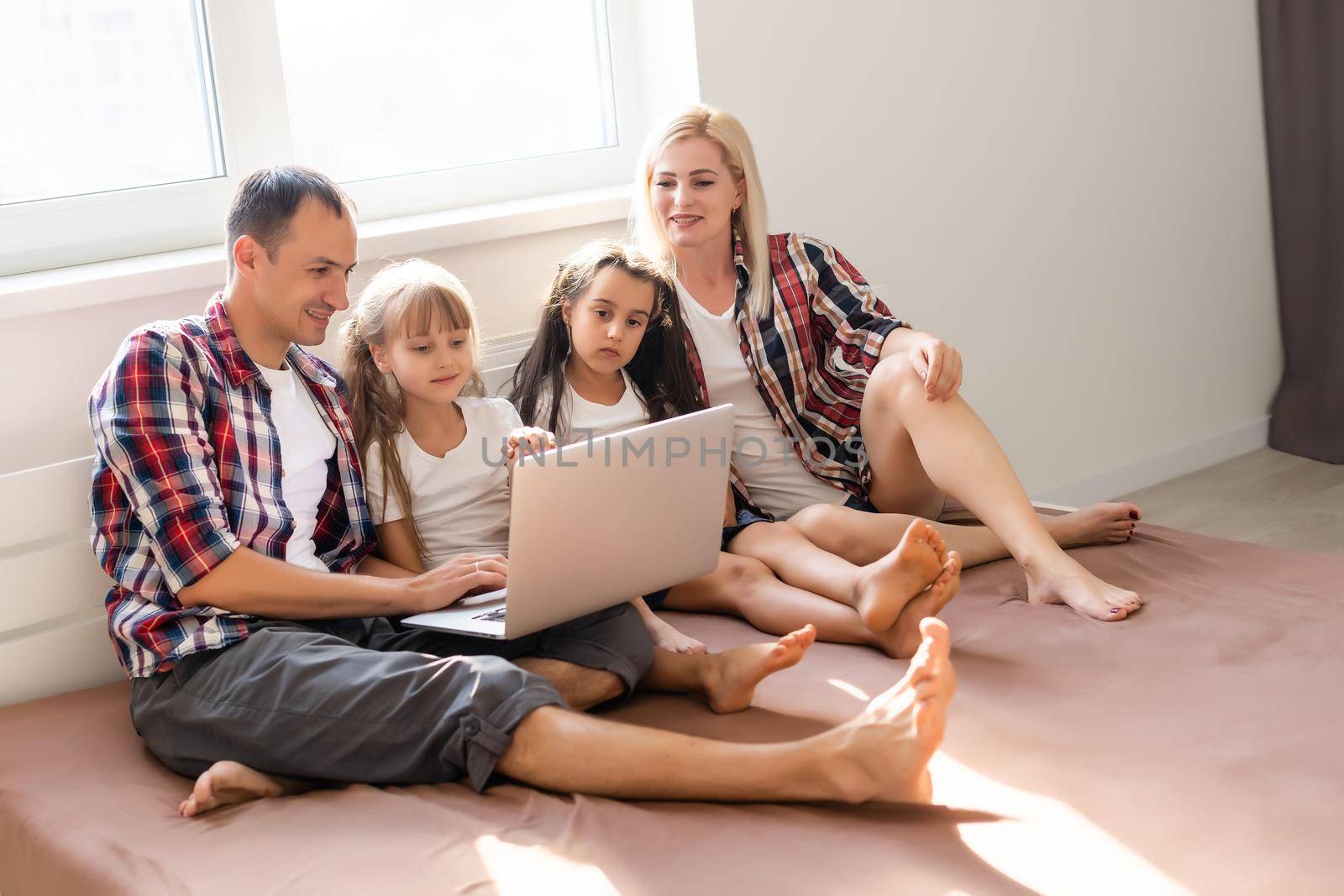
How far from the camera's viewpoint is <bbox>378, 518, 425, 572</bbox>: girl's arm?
181 centimetres

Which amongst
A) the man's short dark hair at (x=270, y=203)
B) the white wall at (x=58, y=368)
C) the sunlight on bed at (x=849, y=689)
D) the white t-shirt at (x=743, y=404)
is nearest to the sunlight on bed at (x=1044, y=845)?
the sunlight on bed at (x=849, y=689)

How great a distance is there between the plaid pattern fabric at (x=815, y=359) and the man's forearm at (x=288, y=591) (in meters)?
0.73

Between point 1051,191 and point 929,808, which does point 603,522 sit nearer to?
point 929,808

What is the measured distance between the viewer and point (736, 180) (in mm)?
2203

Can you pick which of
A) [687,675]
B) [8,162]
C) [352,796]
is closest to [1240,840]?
[687,675]

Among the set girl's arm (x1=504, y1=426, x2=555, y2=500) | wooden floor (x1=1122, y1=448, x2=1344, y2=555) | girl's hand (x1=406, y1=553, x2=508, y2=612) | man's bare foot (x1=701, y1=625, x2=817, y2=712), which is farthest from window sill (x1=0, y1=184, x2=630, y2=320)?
wooden floor (x1=1122, y1=448, x2=1344, y2=555)

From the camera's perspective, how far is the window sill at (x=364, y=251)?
6.08 ft

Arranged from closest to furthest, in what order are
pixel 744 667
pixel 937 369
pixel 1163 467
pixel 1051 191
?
pixel 744 667
pixel 937 369
pixel 1051 191
pixel 1163 467

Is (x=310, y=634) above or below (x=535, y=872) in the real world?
above

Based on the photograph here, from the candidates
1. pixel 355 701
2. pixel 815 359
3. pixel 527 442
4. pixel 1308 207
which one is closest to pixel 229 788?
pixel 355 701

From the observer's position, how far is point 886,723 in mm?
1224

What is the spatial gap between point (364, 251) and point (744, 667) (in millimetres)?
1064

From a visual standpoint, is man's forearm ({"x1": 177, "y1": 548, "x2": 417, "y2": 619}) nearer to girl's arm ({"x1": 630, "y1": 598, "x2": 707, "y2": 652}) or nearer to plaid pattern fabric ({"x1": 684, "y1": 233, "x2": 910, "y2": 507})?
girl's arm ({"x1": 630, "y1": 598, "x2": 707, "y2": 652})

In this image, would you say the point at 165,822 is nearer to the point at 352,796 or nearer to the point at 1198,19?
the point at 352,796
